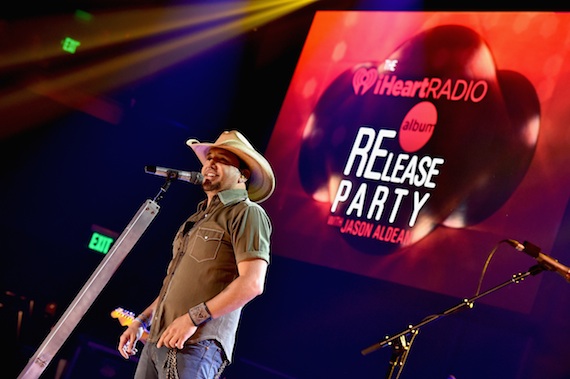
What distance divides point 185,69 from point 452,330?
3.52 meters

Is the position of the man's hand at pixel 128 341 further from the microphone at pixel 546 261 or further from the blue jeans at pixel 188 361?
the microphone at pixel 546 261

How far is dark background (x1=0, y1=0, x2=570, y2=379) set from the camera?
16.8ft

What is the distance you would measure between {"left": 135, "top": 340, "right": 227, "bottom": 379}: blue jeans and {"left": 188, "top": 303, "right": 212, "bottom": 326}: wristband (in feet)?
0.39

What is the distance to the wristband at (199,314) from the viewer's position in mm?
2588

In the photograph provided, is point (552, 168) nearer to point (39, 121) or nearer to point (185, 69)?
point (185, 69)

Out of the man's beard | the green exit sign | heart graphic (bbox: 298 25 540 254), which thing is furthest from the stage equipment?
the green exit sign

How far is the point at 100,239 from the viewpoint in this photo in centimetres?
635

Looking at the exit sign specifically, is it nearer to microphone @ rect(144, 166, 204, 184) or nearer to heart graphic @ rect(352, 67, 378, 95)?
heart graphic @ rect(352, 67, 378, 95)

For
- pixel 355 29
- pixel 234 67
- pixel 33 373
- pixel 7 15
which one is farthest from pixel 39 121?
pixel 33 373

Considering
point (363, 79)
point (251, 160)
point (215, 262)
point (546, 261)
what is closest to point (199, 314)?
point (215, 262)

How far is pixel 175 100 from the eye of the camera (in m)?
6.51

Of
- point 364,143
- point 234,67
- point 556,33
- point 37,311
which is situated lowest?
point 37,311

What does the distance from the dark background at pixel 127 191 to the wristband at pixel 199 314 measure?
2.42m

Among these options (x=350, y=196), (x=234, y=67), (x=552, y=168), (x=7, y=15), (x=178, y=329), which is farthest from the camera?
(x=234, y=67)
